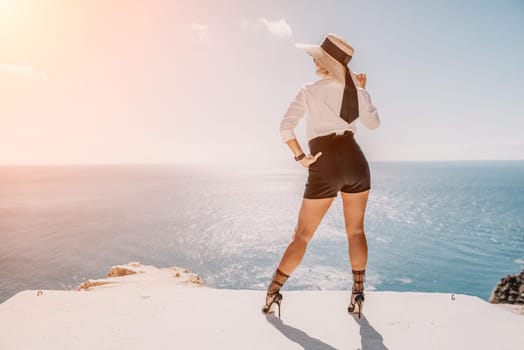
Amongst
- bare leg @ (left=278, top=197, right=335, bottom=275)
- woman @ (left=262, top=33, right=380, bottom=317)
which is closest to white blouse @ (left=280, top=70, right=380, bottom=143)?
woman @ (left=262, top=33, right=380, bottom=317)

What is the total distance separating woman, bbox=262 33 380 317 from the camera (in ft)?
9.79

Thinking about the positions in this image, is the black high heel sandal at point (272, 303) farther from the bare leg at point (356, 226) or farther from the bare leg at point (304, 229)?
the bare leg at point (356, 226)

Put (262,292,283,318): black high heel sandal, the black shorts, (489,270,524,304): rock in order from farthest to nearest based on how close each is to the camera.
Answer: (489,270,524,304): rock < (262,292,283,318): black high heel sandal < the black shorts

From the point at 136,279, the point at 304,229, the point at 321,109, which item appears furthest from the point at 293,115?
the point at 136,279

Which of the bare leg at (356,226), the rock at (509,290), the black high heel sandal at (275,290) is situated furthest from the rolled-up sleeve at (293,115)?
the rock at (509,290)

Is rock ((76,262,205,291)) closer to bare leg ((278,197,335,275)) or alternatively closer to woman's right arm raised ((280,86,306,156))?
bare leg ((278,197,335,275))

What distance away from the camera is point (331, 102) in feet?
9.91

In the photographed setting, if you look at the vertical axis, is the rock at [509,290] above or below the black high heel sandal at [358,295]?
below

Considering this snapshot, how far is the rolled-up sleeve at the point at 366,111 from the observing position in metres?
3.11

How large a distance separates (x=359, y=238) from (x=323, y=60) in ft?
5.79

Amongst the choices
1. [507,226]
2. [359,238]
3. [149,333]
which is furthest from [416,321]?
[507,226]

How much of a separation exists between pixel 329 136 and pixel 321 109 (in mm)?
264

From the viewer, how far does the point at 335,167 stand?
2953mm

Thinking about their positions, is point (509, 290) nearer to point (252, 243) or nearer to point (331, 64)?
point (331, 64)
